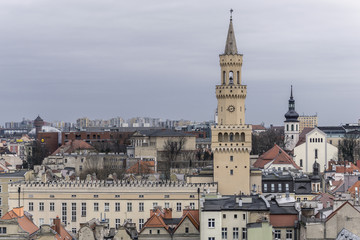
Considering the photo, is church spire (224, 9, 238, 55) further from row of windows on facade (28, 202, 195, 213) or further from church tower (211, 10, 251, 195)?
row of windows on facade (28, 202, 195, 213)

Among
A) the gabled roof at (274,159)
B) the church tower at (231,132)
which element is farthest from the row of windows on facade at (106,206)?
the gabled roof at (274,159)

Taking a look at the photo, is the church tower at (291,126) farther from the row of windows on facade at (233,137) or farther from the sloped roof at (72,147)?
the row of windows on facade at (233,137)

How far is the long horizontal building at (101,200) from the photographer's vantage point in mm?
78688

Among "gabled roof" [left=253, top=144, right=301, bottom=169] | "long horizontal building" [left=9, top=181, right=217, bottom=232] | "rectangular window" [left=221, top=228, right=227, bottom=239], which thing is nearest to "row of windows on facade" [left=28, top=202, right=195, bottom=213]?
"long horizontal building" [left=9, top=181, right=217, bottom=232]

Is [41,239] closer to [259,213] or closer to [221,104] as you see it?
[259,213]

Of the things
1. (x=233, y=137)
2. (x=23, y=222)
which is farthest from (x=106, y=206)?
(x=23, y=222)

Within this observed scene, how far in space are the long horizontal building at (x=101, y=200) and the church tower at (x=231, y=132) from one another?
183 inches

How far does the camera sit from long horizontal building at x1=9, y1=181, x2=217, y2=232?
78688mm

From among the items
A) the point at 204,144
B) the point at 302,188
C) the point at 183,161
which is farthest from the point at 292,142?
the point at 302,188

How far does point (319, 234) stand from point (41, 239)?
16209mm

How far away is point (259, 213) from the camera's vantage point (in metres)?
53.3

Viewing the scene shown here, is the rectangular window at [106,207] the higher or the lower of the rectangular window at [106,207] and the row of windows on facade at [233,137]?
the lower

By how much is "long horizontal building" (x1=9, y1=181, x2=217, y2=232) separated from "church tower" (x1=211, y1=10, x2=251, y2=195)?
4.66m

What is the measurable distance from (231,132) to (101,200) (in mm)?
13841
